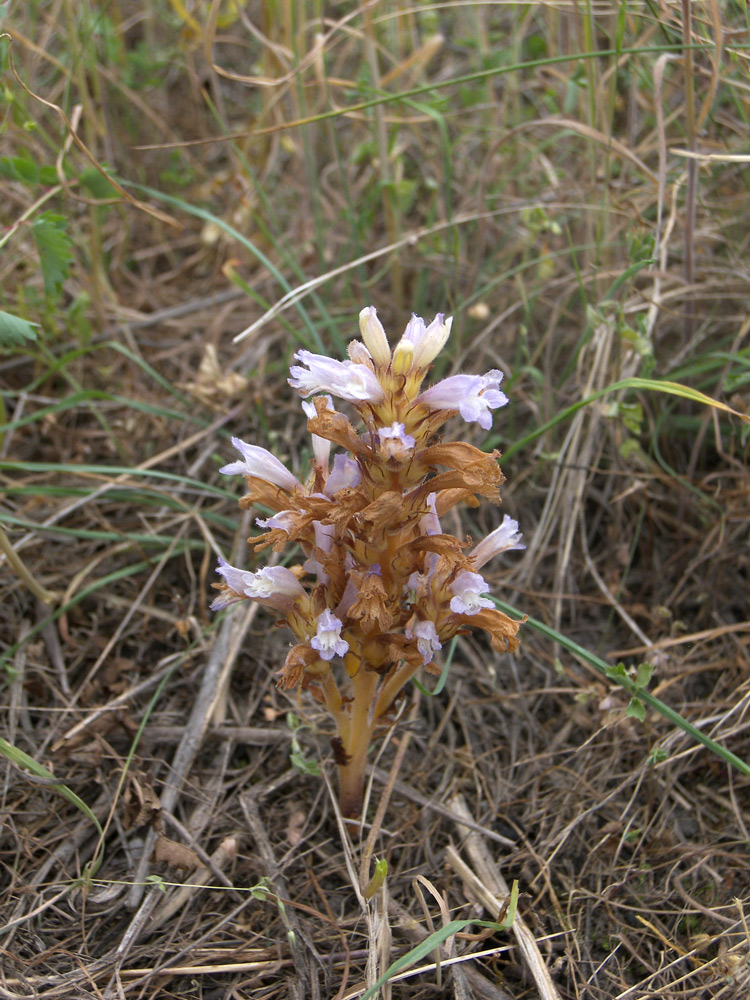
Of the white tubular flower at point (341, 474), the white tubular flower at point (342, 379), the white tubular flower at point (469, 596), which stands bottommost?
the white tubular flower at point (469, 596)

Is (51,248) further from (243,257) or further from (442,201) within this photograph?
(442,201)

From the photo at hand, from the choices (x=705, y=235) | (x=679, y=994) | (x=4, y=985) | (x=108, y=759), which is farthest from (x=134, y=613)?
(x=705, y=235)

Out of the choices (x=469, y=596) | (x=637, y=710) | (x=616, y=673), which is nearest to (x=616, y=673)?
(x=616, y=673)

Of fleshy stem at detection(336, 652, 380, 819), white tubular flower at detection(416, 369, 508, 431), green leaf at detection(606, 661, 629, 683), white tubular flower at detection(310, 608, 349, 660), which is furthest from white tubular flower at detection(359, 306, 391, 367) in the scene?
green leaf at detection(606, 661, 629, 683)

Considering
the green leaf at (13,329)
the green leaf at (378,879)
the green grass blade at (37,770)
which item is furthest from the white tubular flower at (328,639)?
the green leaf at (13,329)

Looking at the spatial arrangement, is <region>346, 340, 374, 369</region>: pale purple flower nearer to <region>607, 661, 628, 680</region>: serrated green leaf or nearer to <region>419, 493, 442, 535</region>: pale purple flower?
<region>419, 493, 442, 535</region>: pale purple flower

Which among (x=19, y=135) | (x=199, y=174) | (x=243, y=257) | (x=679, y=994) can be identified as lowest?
(x=679, y=994)

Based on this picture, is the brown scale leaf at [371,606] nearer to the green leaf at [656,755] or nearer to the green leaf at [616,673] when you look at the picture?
the green leaf at [616,673]

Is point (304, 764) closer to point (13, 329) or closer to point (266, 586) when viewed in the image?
point (266, 586)
